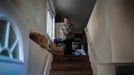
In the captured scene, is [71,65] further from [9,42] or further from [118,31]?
[9,42]

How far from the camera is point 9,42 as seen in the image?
181 centimetres

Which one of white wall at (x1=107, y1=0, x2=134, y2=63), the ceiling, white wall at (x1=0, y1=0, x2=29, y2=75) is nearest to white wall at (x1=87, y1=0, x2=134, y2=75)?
white wall at (x1=107, y1=0, x2=134, y2=63)

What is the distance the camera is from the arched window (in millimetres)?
1633

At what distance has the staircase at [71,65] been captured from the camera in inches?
174

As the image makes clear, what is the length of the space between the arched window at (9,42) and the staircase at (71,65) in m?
2.47

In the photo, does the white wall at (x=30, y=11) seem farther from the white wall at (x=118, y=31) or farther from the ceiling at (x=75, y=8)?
the ceiling at (x=75, y=8)

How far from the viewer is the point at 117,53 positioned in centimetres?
338

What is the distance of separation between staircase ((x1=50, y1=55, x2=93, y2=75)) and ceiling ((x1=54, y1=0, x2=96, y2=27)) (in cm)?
286

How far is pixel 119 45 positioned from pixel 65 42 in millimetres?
2749

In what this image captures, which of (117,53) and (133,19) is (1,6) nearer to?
(117,53)

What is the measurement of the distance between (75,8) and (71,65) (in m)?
3.86

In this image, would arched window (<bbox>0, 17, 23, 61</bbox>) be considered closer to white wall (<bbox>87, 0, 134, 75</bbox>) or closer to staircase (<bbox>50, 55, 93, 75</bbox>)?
white wall (<bbox>87, 0, 134, 75</bbox>)

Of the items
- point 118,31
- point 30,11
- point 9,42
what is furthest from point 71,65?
point 9,42

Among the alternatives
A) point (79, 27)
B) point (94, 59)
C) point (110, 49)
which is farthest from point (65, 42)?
point (79, 27)
